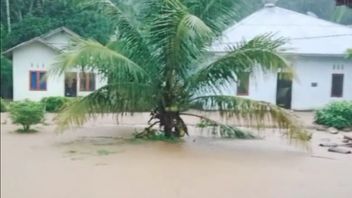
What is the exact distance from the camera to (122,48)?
7867 millimetres

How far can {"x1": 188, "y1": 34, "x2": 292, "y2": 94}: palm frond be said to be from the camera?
6770 millimetres

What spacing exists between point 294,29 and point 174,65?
21.1 ft

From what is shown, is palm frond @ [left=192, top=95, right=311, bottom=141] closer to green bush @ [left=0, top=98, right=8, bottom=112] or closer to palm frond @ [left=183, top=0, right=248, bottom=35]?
palm frond @ [left=183, top=0, right=248, bottom=35]

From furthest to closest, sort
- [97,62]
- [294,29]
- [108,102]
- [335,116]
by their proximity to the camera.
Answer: [294,29] → [335,116] → [108,102] → [97,62]

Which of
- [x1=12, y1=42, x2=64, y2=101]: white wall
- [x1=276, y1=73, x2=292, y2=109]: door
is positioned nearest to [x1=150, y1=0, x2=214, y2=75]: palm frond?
[x1=12, y1=42, x2=64, y2=101]: white wall

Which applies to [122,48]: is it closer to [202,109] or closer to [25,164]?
[202,109]

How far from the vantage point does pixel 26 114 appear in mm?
8492

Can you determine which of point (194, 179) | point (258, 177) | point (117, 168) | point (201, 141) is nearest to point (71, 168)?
point (117, 168)

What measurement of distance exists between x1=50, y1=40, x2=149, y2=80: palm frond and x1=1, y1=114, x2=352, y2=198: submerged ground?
39.4 inches

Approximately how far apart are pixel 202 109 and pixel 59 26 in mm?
7398

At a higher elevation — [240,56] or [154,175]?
[240,56]

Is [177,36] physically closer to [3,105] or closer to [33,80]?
[3,105]

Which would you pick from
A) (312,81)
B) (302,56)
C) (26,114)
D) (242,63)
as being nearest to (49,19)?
(26,114)

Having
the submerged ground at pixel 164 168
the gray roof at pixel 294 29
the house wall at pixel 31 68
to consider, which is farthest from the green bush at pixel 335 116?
the house wall at pixel 31 68
